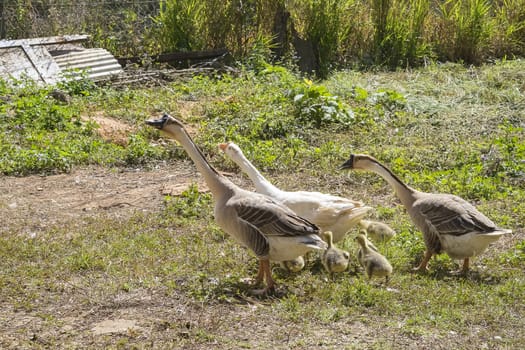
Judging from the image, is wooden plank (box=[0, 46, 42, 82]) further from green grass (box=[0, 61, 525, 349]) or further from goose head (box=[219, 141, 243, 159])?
goose head (box=[219, 141, 243, 159])

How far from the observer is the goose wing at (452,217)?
6.57 m

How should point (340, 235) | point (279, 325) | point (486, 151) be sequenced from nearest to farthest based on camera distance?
point (279, 325) < point (340, 235) < point (486, 151)

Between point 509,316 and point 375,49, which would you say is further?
point 375,49

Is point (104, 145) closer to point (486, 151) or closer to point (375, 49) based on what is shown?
point (486, 151)

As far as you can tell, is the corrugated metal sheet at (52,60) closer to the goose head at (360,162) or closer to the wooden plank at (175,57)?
the wooden plank at (175,57)

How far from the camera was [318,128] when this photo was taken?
11.2 meters

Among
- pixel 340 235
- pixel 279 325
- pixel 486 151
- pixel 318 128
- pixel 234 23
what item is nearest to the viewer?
pixel 279 325

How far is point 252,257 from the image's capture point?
7.14 metres

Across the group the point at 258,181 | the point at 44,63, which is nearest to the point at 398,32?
the point at 44,63

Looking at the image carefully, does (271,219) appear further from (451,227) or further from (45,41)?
(45,41)

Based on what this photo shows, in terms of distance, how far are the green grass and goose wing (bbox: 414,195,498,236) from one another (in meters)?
0.44

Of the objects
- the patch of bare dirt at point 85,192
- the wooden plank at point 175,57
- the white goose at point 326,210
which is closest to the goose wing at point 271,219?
the white goose at point 326,210

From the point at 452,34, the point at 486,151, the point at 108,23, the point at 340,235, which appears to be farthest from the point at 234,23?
the point at 340,235

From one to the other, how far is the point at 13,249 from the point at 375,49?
10.5 m
